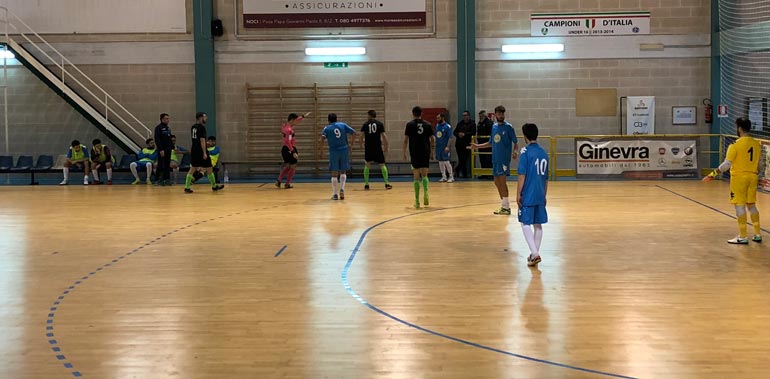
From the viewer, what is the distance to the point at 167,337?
6766 mm

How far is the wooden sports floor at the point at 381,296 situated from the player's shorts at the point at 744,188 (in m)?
0.64

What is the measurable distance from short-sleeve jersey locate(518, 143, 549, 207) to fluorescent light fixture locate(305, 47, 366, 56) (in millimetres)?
15096

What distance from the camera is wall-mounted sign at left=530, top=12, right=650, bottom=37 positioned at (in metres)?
23.8

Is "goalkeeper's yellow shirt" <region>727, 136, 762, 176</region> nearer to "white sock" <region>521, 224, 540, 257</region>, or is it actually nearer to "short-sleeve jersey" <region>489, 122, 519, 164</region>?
"white sock" <region>521, 224, 540, 257</region>

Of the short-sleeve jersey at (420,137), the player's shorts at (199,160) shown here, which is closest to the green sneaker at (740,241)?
the short-sleeve jersey at (420,137)

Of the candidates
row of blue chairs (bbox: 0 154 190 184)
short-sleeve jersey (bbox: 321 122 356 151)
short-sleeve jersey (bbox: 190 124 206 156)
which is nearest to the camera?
short-sleeve jersey (bbox: 321 122 356 151)

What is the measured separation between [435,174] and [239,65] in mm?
6121

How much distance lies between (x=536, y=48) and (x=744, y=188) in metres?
13.6

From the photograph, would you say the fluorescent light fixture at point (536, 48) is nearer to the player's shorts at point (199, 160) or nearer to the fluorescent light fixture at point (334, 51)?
the fluorescent light fixture at point (334, 51)

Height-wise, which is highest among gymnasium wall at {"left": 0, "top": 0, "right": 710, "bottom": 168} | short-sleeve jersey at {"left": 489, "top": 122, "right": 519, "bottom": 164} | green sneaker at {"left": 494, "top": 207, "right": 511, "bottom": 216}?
gymnasium wall at {"left": 0, "top": 0, "right": 710, "bottom": 168}

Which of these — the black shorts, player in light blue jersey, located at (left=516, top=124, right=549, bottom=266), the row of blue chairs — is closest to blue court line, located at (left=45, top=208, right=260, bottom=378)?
player in light blue jersey, located at (left=516, top=124, right=549, bottom=266)

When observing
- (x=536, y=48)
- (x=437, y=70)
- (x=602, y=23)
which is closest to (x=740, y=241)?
(x=536, y=48)

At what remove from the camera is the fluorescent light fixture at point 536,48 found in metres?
23.9

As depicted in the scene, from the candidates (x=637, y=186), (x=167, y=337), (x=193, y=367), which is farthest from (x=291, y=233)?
(x=637, y=186)
